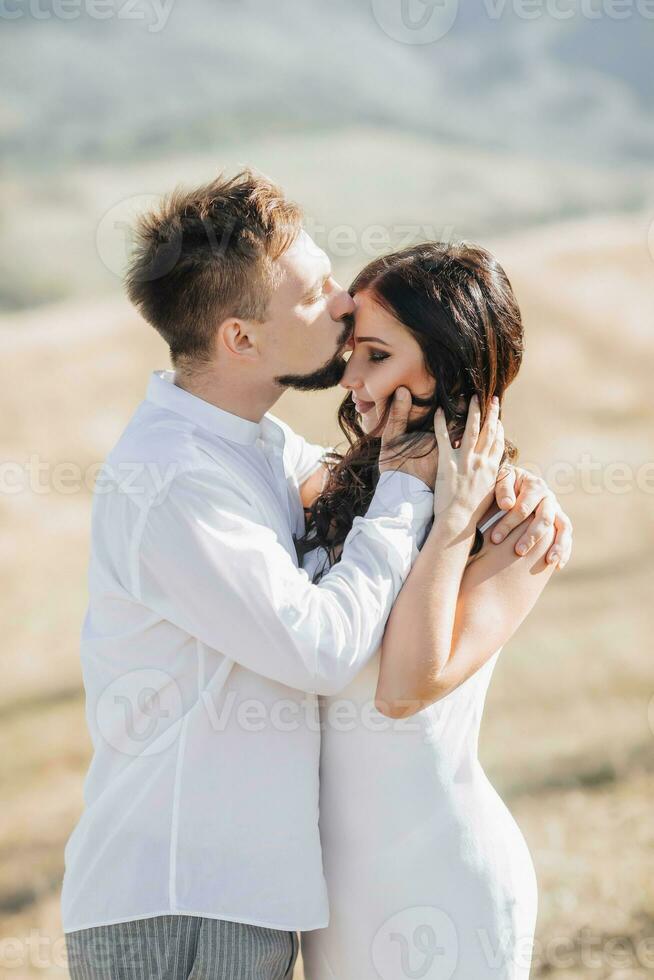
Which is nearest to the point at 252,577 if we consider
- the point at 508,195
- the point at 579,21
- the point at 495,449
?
the point at 495,449

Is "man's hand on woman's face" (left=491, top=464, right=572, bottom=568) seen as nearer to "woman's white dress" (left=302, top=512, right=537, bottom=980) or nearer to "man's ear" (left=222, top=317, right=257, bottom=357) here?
"woman's white dress" (left=302, top=512, right=537, bottom=980)

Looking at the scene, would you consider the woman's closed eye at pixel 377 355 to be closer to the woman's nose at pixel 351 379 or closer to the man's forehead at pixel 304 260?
the woman's nose at pixel 351 379

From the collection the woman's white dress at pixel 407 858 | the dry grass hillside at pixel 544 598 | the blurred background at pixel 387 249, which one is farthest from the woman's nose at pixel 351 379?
the dry grass hillside at pixel 544 598

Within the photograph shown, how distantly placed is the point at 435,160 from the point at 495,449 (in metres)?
8.91

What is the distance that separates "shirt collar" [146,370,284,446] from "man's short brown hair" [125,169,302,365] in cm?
9

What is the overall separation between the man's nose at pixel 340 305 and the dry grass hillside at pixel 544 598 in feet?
8.91

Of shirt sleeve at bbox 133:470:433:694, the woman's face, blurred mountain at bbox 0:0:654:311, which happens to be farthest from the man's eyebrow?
blurred mountain at bbox 0:0:654:311

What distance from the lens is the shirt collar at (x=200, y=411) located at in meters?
1.74

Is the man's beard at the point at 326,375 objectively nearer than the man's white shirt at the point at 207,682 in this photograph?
No

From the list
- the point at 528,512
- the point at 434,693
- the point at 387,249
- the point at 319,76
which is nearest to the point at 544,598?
the point at 387,249

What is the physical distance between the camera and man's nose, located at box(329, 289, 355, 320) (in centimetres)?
184

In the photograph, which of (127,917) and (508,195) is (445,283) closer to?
(127,917)

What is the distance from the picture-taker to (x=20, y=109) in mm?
9719

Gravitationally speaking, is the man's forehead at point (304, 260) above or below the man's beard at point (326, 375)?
above
